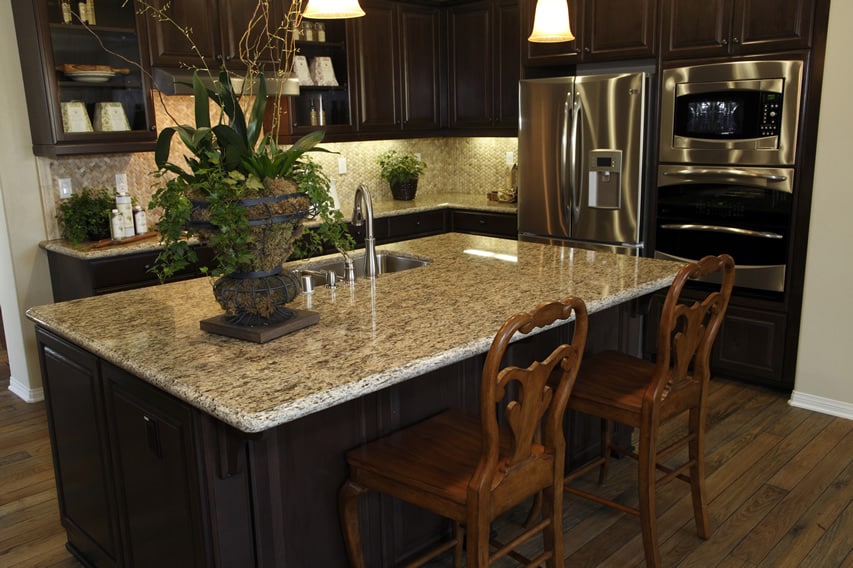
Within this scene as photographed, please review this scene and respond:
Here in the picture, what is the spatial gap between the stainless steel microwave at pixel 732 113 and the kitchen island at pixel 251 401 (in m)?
1.51

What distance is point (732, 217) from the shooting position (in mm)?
4023

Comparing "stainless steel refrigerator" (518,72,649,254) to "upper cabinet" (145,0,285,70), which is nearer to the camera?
"upper cabinet" (145,0,285,70)

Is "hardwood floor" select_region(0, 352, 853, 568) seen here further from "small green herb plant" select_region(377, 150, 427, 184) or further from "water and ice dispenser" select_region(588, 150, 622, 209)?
"small green herb plant" select_region(377, 150, 427, 184)

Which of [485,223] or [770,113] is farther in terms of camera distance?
[485,223]

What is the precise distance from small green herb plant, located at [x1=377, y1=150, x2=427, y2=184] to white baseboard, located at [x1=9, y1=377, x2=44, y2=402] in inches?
112

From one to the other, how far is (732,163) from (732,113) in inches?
10.4

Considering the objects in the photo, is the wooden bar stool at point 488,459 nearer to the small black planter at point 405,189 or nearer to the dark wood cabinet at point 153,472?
the dark wood cabinet at point 153,472

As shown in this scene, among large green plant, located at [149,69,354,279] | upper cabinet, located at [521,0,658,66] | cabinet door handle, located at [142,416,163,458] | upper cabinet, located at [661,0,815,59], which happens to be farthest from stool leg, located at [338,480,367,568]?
upper cabinet, located at [521,0,658,66]

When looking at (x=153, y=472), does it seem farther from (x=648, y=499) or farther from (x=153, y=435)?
(x=648, y=499)

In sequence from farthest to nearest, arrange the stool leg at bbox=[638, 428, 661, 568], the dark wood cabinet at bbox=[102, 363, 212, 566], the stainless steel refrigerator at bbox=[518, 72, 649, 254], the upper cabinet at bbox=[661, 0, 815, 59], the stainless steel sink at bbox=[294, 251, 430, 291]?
the stainless steel refrigerator at bbox=[518, 72, 649, 254]
the upper cabinet at bbox=[661, 0, 815, 59]
the stainless steel sink at bbox=[294, 251, 430, 291]
the stool leg at bbox=[638, 428, 661, 568]
the dark wood cabinet at bbox=[102, 363, 212, 566]

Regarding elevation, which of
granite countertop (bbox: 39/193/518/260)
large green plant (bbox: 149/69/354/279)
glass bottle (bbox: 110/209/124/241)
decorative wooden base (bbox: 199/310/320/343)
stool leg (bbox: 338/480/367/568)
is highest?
large green plant (bbox: 149/69/354/279)

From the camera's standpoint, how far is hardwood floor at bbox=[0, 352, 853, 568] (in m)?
2.55

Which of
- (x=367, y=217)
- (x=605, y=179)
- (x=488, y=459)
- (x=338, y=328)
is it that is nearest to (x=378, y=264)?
(x=367, y=217)

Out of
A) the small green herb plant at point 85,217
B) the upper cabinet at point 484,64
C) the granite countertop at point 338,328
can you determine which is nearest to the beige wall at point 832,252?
the granite countertop at point 338,328
